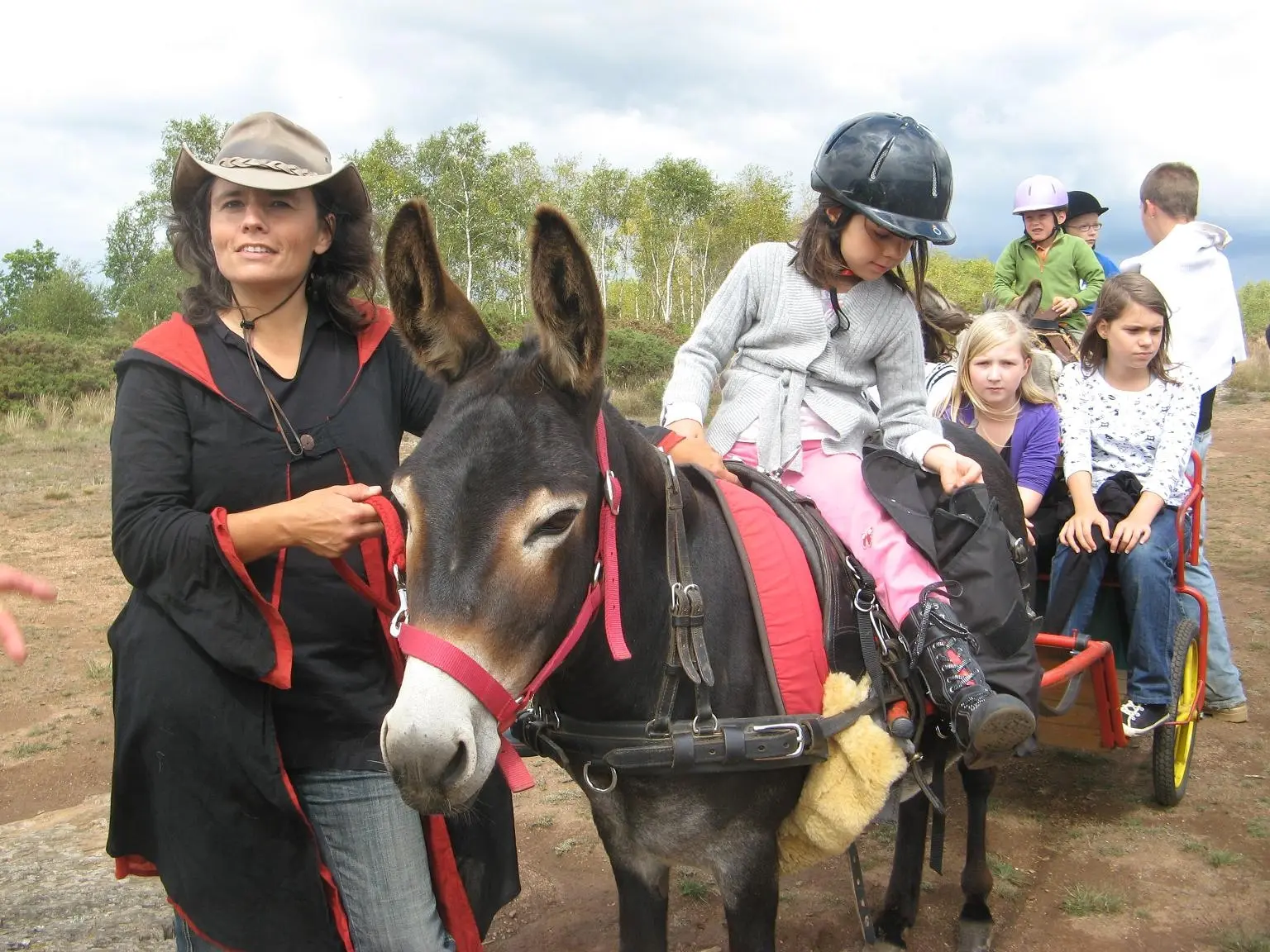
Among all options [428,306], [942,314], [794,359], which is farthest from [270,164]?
[942,314]

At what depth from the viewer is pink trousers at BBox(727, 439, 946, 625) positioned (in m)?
2.94

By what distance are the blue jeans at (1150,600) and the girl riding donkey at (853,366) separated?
72.9 inches

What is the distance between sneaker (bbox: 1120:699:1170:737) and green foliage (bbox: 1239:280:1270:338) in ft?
144

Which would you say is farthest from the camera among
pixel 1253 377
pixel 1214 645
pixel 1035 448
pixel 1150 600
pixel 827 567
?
pixel 1253 377

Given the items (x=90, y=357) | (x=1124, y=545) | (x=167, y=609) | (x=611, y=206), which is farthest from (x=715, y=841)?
(x=611, y=206)

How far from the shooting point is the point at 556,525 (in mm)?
1935

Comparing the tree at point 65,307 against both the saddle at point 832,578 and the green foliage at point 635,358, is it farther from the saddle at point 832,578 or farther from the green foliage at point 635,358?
the saddle at point 832,578

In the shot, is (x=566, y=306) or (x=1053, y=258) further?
(x=1053, y=258)

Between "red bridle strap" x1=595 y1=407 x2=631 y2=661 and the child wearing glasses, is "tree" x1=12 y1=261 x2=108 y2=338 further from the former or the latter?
"red bridle strap" x1=595 y1=407 x2=631 y2=661

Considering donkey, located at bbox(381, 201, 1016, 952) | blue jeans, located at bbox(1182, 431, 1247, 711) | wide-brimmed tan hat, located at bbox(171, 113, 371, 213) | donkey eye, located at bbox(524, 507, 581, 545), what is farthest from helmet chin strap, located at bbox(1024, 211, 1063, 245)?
donkey eye, located at bbox(524, 507, 581, 545)

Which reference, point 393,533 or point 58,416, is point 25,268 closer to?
point 58,416

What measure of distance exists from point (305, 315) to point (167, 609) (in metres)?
0.84

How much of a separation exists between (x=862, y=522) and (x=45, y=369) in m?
24.5

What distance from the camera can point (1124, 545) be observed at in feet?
14.9
